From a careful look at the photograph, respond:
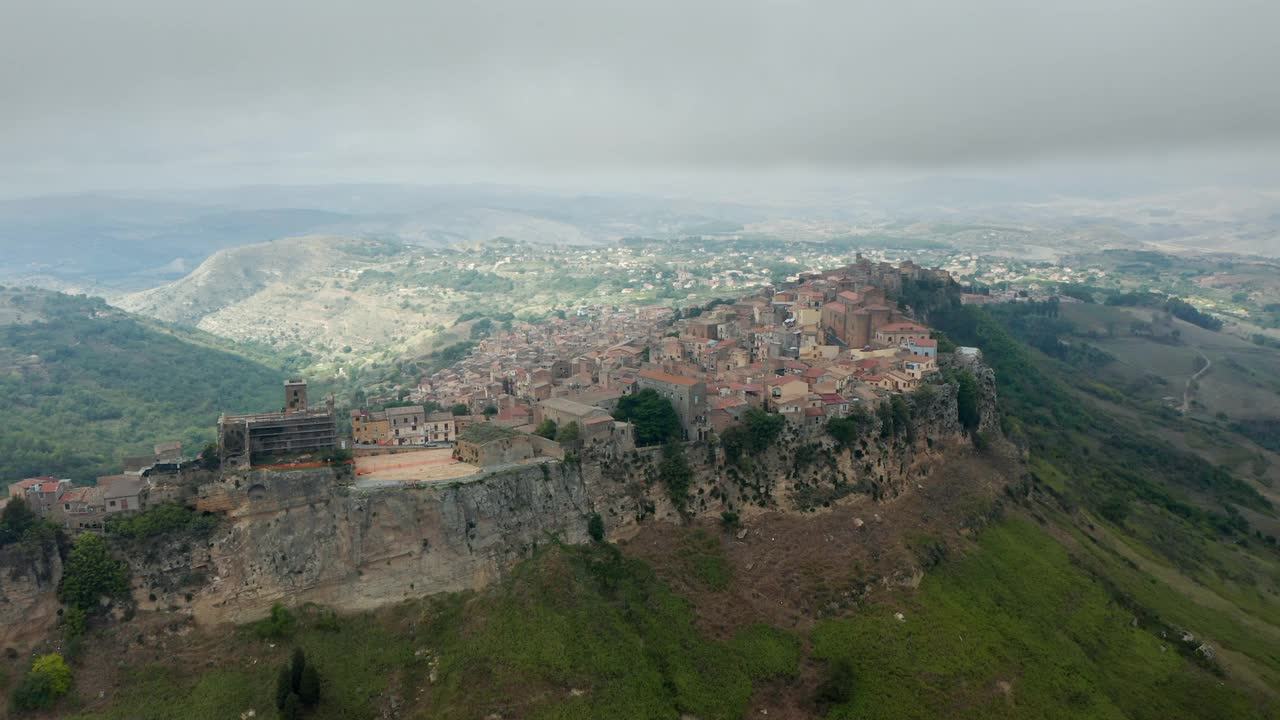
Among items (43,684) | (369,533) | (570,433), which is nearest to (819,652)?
(570,433)

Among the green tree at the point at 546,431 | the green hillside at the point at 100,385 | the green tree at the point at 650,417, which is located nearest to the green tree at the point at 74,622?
the green tree at the point at 546,431

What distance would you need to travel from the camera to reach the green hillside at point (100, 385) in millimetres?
58875

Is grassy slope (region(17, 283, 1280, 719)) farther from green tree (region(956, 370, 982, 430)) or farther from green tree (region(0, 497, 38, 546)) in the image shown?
green tree (region(0, 497, 38, 546))

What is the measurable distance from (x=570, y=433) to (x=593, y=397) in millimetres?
4848

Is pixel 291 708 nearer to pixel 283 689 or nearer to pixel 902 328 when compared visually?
pixel 283 689

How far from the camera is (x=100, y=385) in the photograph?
80750mm

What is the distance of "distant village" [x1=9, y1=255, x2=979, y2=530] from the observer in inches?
1219

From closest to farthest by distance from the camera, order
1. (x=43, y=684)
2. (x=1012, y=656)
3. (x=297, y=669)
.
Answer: (x=43, y=684) → (x=297, y=669) → (x=1012, y=656)

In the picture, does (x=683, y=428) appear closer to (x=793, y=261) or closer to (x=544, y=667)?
(x=544, y=667)

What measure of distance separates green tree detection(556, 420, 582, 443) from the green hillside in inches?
1323

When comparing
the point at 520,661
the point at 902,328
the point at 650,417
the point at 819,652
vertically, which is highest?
the point at 902,328

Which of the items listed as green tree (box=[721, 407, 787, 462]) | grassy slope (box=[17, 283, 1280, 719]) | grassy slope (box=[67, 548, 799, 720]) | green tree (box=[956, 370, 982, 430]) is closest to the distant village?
green tree (box=[721, 407, 787, 462])

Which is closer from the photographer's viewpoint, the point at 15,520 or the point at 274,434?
the point at 15,520

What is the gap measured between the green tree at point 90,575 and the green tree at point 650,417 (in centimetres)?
1847
